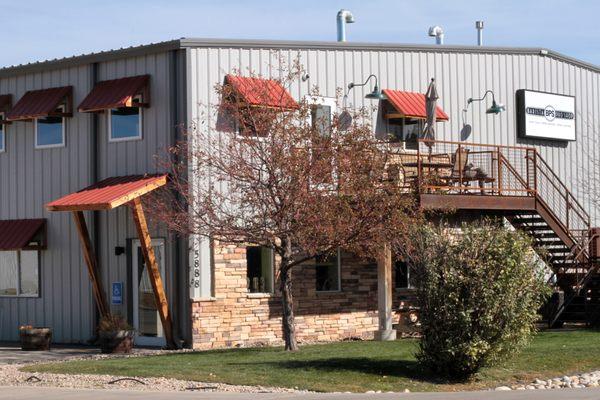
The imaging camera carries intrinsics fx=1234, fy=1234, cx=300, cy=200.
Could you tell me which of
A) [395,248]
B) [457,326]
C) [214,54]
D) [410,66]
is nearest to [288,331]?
[395,248]

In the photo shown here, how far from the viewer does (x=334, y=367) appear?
1972 cm

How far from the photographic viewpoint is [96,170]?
2688cm

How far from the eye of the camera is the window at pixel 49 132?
27.9 meters

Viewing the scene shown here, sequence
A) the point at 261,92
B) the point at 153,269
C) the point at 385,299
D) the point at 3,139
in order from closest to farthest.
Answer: the point at 261,92, the point at 153,269, the point at 385,299, the point at 3,139

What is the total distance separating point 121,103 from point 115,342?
194 inches

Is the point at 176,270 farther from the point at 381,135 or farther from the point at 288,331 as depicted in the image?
the point at 381,135

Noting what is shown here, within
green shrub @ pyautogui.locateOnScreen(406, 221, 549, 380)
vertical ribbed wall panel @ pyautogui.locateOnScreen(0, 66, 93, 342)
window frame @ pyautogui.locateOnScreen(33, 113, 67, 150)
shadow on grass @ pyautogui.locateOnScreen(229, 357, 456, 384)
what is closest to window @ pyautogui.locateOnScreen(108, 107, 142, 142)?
vertical ribbed wall panel @ pyautogui.locateOnScreen(0, 66, 93, 342)

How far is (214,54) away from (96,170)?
377cm

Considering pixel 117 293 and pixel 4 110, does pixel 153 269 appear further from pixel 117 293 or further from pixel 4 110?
pixel 4 110

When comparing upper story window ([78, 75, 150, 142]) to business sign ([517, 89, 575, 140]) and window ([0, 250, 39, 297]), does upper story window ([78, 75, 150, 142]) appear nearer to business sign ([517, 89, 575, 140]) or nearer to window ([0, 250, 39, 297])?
window ([0, 250, 39, 297])

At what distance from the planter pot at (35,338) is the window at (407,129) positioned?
30.5 feet

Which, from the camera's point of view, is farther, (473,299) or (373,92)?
(373,92)

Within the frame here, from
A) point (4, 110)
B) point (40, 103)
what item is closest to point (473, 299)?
point (40, 103)

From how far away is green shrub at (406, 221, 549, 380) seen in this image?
19.0 metres
